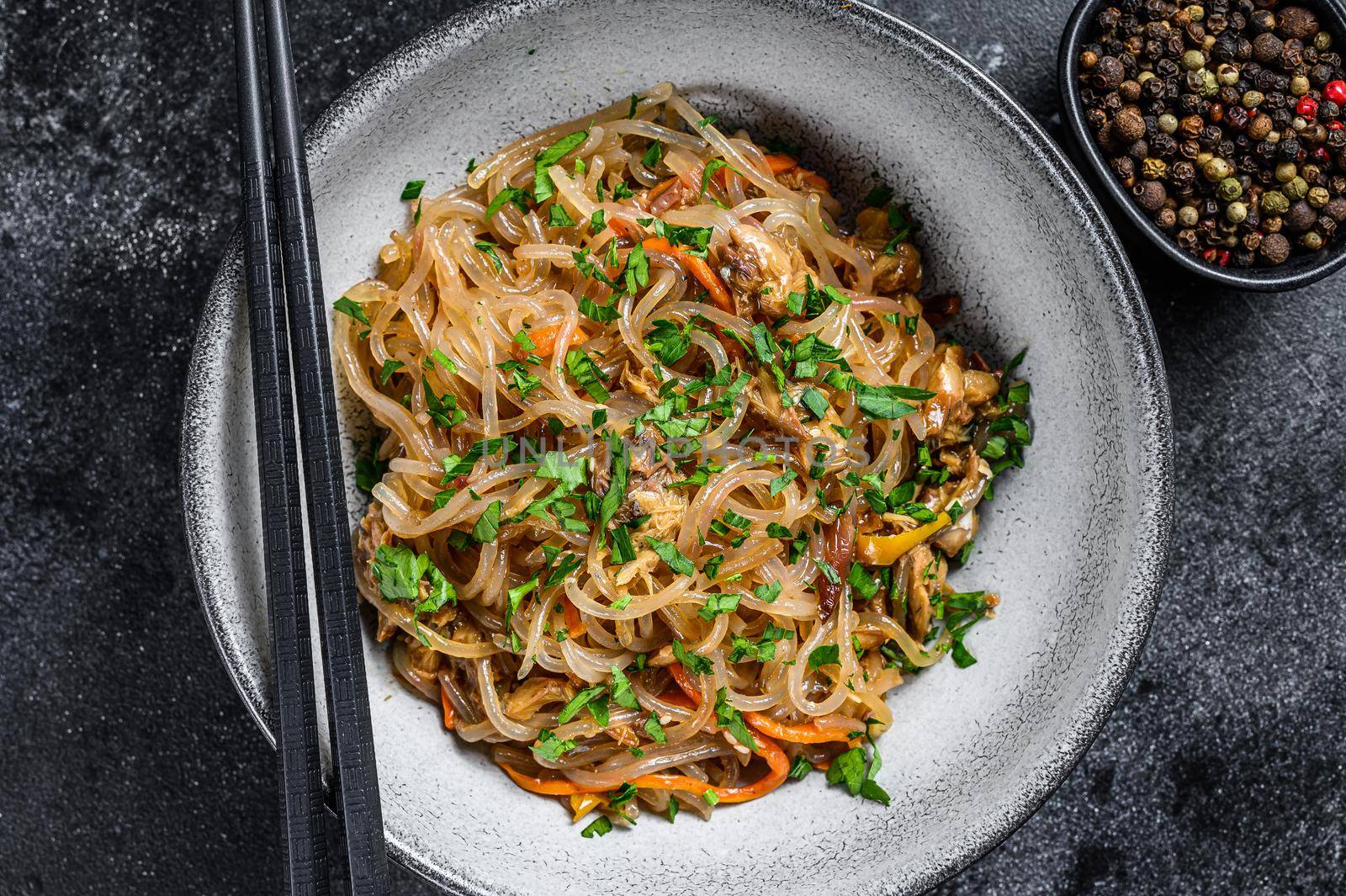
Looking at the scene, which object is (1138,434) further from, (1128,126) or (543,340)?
(543,340)

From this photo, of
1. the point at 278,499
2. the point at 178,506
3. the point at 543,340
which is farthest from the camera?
the point at 178,506

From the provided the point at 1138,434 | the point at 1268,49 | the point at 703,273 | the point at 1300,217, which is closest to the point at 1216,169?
the point at 1300,217

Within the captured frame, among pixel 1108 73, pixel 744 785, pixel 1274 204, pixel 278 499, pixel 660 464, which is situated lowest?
pixel 744 785

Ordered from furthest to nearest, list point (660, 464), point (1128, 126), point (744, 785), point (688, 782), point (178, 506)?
point (178, 506)
point (1128, 126)
point (744, 785)
point (688, 782)
point (660, 464)

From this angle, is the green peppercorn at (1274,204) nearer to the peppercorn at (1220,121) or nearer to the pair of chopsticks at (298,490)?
the peppercorn at (1220,121)

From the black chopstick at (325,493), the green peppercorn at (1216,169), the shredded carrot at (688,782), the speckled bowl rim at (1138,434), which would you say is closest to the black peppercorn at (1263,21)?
the green peppercorn at (1216,169)

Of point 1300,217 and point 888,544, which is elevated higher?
point 888,544

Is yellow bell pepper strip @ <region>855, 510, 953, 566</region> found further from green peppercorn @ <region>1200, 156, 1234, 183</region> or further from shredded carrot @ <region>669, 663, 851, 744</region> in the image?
green peppercorn @ <region>1200, 156, 1234, 183</region>
